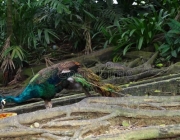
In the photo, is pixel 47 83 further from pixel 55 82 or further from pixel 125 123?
pixel 125 123

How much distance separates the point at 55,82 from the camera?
13.8 feet

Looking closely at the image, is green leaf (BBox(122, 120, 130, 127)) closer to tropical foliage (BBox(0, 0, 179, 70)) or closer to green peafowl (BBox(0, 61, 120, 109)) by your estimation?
green peafowl (BBox(0, 61, 120, 109))

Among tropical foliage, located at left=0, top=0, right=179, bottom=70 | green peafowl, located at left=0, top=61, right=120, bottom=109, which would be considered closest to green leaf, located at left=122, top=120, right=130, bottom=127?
green peafowl, located at left=0, top=61, right=120, bottom=109

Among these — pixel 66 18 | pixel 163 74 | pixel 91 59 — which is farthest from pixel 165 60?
pixel 66 18

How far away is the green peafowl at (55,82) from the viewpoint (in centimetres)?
415

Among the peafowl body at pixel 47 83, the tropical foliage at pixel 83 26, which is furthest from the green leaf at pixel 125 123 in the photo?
the tropical foliage at pixel 83 26

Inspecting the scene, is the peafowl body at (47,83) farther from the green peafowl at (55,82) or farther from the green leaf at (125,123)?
the green leaf at (125,123)

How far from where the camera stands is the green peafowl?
13.6ft

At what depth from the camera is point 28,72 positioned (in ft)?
24.5

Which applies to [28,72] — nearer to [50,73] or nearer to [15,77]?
[15,77]

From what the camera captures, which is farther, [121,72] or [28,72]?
[28,72]

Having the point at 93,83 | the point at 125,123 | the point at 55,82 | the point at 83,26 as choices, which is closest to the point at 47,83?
the point at 55,82

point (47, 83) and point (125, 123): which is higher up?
point (47, 83)

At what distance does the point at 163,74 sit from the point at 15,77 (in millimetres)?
2889
